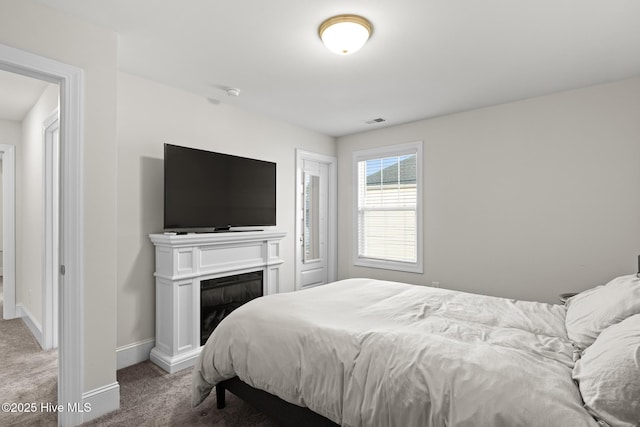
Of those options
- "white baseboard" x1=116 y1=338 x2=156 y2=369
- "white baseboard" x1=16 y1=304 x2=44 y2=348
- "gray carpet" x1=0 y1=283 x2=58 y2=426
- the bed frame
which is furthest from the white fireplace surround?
"white baseboard" x1=16 y1=304 x2=44 y2=348

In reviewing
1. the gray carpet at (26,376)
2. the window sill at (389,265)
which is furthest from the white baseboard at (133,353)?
the window sill at (389,265)

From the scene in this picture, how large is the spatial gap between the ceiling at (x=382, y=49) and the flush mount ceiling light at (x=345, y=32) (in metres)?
0.05

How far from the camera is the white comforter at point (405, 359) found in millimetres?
1243

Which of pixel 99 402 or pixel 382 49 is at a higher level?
pixel 382 49

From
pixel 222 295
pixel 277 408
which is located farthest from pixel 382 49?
pixel 222 295

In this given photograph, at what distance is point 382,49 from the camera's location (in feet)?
8.27

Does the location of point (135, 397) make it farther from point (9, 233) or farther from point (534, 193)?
point (534, 193)

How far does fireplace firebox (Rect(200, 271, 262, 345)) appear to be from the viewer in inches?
127

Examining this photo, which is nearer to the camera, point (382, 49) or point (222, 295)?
point (382, 49)

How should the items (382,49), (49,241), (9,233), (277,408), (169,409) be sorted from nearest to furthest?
(277,408) < (169,409) < (382,49) < (49,241) < (9,233)

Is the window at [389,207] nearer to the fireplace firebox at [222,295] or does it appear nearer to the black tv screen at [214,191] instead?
the black tv screen at [214,191]

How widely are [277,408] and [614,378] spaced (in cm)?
154

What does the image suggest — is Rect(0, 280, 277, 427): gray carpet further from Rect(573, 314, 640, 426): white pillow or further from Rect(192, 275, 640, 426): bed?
Rect(573, 314, 640, 426): white pillow

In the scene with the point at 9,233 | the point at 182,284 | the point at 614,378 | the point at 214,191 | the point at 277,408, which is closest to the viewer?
the point at 614,378
